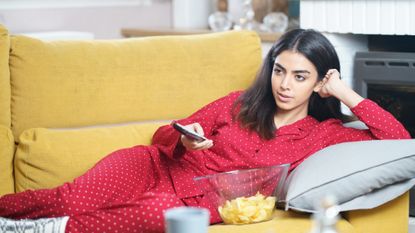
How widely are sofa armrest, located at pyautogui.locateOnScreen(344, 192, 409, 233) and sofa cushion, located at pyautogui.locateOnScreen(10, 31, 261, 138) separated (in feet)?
2.38

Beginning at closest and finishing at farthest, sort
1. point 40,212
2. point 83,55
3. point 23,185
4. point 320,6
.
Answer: point 40,212 → point 23,185 → point 83,55 → point 320,6

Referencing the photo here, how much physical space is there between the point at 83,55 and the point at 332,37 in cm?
116

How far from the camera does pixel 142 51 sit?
278cm

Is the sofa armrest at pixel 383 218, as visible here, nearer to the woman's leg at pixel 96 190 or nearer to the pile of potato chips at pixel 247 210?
the pile of potato chips at pixel 247 210

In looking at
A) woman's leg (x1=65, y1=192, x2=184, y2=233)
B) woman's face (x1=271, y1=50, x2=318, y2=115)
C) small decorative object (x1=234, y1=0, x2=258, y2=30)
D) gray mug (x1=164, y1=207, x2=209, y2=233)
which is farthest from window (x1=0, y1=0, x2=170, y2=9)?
gray mug (x1=164, y1=207, x2=209, y2=233)

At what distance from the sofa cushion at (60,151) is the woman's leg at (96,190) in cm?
9

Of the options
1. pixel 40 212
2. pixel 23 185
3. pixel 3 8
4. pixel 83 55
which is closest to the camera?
pixel 40 212

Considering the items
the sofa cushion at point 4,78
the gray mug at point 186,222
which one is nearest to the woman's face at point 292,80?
the sofa cushion at point 4,78

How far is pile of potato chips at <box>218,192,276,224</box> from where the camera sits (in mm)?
2236

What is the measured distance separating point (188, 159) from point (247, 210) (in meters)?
0.40

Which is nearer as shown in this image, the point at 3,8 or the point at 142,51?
the point at 142,51

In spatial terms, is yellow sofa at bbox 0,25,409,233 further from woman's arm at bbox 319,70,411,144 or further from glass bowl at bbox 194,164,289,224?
woman's arm at bbox 319,70,411,144

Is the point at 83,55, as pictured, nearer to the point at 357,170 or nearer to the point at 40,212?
the point at 40,212

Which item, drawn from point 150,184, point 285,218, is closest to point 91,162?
point 150,184
